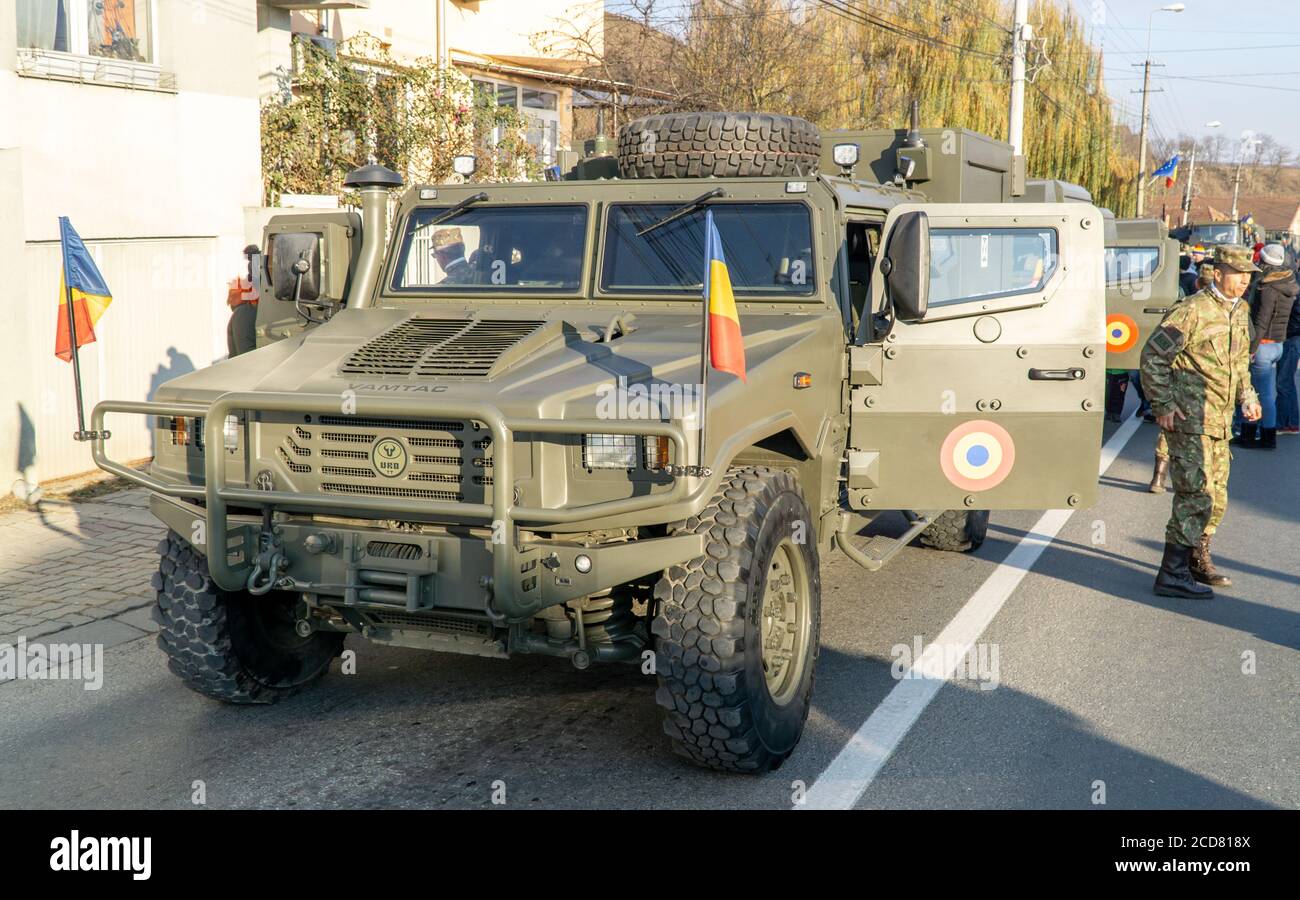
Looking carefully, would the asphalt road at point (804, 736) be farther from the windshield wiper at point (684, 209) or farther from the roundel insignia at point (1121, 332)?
the roundel insignia at point (1121, 332)

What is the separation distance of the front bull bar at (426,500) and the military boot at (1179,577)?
13.4ft

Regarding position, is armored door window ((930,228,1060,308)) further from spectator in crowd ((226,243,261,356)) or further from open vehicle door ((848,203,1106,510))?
spectator in crowd ((226,243,261,356))

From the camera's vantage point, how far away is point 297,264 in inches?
239

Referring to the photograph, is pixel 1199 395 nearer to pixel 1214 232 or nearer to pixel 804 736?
pixel 804 736

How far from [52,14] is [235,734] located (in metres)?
7.31

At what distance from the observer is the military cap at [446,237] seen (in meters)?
6.10

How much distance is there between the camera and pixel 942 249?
589 centimetres

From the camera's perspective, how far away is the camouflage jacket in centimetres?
700

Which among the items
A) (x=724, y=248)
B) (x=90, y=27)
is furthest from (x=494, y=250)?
(x=90, y=27)

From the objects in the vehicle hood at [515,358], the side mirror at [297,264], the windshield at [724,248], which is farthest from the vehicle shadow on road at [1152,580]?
the side mirror at [297,264]

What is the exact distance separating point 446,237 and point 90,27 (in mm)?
5991
